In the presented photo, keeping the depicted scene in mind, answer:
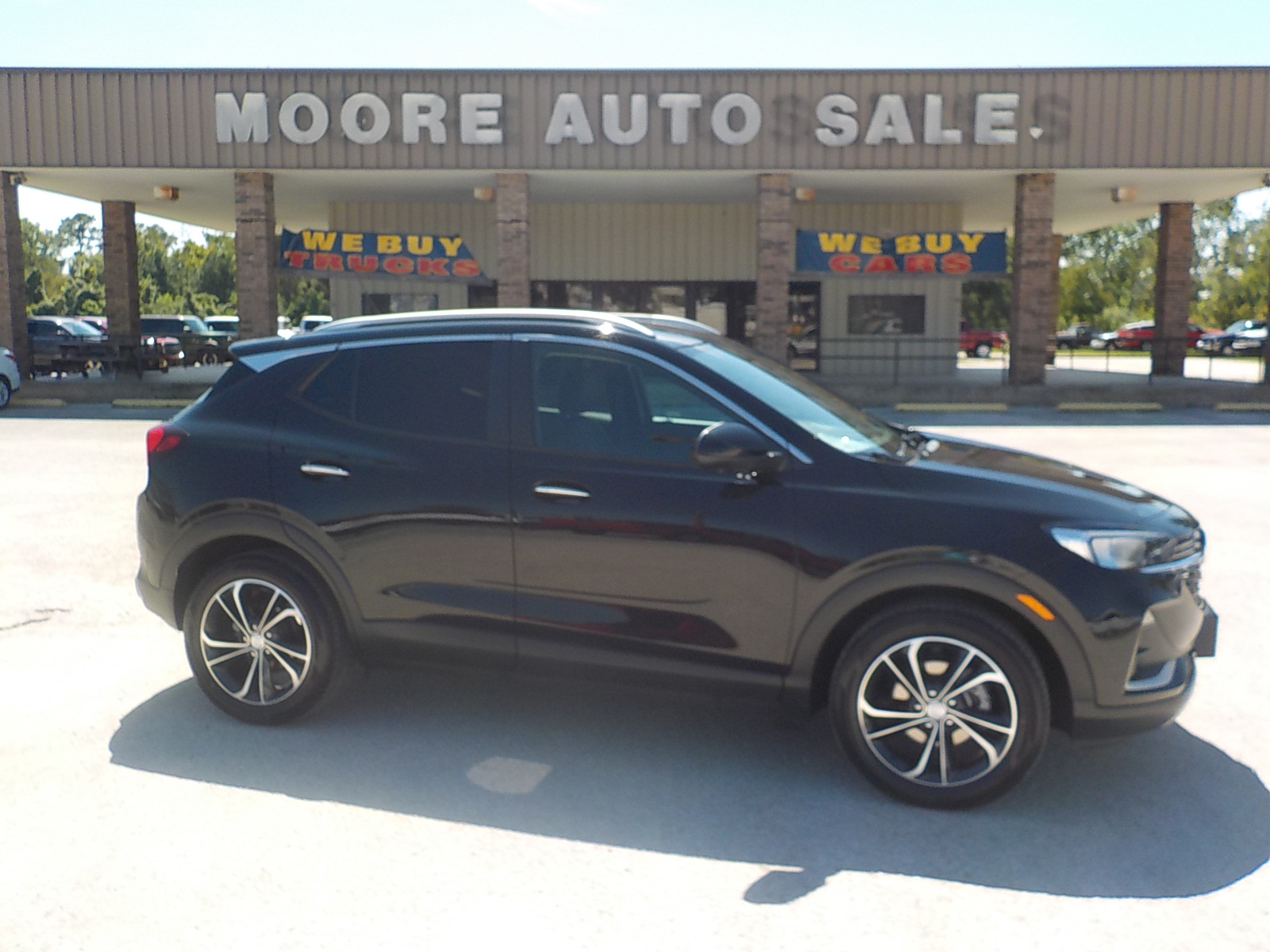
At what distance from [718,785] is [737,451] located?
4.20ft

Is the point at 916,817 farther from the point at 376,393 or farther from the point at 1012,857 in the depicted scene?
the point at 376,393

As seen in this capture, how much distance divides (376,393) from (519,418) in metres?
0.69

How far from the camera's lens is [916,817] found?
13.6ft

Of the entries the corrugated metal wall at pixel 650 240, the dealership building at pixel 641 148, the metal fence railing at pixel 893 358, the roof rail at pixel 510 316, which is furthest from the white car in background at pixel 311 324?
the metal fence railing at pixel 893 358

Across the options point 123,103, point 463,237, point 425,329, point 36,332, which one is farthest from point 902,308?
point 425,329

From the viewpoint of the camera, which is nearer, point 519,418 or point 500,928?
point 500,928

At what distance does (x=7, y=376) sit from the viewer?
22.4m

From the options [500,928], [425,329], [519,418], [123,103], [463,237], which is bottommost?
[500,928]

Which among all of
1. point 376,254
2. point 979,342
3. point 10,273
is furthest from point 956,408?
point 979,342

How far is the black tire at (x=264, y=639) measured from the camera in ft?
16.2

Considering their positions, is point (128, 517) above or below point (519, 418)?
below

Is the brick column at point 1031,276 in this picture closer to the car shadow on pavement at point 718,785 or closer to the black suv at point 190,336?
the car shadow on pavement at point 718,785

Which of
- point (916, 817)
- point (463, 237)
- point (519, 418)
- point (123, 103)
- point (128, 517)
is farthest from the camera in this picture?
point (463, 237)

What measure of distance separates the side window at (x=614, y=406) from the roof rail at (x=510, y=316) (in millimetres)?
130
